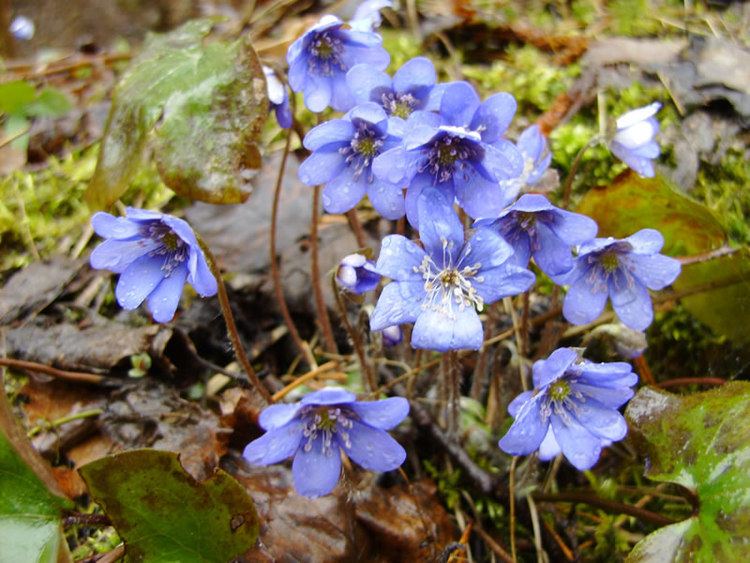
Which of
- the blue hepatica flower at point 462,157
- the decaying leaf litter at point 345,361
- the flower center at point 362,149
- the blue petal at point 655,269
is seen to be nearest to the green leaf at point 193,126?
the decaying leaf litter at point 345,361

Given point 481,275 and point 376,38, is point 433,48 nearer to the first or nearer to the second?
point 376,38

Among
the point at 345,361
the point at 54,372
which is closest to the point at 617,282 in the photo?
the point at 345,361

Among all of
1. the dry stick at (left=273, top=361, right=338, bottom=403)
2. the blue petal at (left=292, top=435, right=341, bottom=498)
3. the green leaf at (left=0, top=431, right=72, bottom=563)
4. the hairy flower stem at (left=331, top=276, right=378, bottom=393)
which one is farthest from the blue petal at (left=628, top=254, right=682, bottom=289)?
the green leaf at (left=0, top=431, right=72, bottom=563)

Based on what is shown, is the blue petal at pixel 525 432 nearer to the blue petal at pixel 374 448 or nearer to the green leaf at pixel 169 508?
the blue petal at pixel 374 448

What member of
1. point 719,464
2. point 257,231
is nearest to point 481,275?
point 719,464

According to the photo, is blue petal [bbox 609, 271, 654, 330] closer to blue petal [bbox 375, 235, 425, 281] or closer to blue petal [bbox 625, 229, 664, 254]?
blue petal [bbox 625, 229, 664, 254]

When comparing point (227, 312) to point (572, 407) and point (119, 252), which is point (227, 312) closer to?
point (119, 252)
